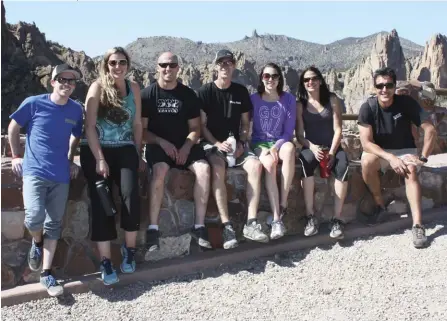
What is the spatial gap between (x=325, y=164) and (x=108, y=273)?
2039 mm

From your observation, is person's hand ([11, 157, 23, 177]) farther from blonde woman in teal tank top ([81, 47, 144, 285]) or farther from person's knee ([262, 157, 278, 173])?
person's knee ([262, 157, 278, 173])

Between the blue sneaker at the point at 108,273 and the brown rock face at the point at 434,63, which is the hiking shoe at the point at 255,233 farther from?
the brown rock face at the point at 434,63

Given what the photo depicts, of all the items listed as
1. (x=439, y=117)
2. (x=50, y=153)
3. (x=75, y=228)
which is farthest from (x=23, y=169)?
(x=439, y=117)

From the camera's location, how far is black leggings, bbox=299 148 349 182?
4.55 m

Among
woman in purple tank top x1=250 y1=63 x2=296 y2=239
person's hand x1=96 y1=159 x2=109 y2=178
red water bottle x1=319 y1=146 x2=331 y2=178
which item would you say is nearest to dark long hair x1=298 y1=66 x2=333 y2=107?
woman in purple tank top x1=250 y1=63 x2=296 y2=239

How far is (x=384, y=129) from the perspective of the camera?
4.87 meters

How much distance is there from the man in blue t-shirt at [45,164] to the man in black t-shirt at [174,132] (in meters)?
0.73

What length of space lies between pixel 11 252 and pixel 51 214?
49 centimetres

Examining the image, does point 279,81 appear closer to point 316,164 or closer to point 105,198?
point 316,164

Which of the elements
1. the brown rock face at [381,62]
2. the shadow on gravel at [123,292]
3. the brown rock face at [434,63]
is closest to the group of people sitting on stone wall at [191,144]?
the shadow on gravel at [123,292]

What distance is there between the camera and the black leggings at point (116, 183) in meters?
3.80

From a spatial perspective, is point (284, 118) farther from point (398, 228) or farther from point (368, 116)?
point (398, 228)

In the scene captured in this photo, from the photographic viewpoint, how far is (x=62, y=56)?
147 feet

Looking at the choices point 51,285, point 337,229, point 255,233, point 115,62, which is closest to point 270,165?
point 255,233
